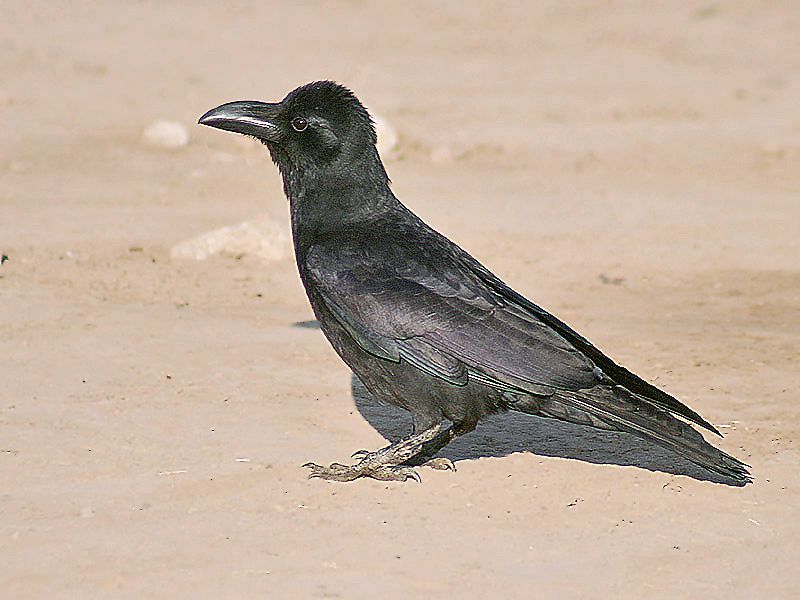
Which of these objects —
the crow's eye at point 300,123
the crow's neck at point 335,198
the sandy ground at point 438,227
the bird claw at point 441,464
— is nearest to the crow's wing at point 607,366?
the sandy ground at point 438,227

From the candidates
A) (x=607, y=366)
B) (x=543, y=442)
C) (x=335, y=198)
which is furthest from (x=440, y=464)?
(x=335, y=198)

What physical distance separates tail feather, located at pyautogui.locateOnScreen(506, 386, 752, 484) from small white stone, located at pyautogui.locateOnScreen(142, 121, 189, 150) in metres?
6.53

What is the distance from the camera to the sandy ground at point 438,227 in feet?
15.4

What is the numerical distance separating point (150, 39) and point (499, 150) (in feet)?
14.3

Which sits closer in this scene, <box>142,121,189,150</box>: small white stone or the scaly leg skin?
the scaly leg skin

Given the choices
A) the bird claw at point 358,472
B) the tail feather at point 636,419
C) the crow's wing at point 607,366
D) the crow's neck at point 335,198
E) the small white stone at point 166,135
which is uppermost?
the small white stone at point 166,135

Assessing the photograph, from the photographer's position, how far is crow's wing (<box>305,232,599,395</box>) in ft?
16.9

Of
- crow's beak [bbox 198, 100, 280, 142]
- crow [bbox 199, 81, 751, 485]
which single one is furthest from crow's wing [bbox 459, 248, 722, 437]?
crow's beak [bbox 198, 100, 280, 142]

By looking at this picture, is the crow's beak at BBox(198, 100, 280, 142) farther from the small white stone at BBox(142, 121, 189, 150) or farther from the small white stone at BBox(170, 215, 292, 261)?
the small white stone at BBox(142, 121, 189, 150)

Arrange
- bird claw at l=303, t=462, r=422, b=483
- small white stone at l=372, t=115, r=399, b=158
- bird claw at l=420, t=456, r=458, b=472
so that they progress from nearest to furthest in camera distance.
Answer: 1. bird claw at l=303, t=462, r=422, b=483
2. bird claw at l=420, t=456, r=458, b=472
3. small white stone at l=372, t=115, r=399, b=158

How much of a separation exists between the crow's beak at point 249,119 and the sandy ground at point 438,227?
1.19m

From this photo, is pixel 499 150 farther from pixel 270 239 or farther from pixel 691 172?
pixel 270 239

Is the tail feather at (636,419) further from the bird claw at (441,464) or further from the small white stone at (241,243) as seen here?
the small white stone at (241,243)

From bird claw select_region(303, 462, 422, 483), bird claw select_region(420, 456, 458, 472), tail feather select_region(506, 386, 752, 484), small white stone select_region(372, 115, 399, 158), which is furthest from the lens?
small white stone select_region(372, 115, 399, 158)
